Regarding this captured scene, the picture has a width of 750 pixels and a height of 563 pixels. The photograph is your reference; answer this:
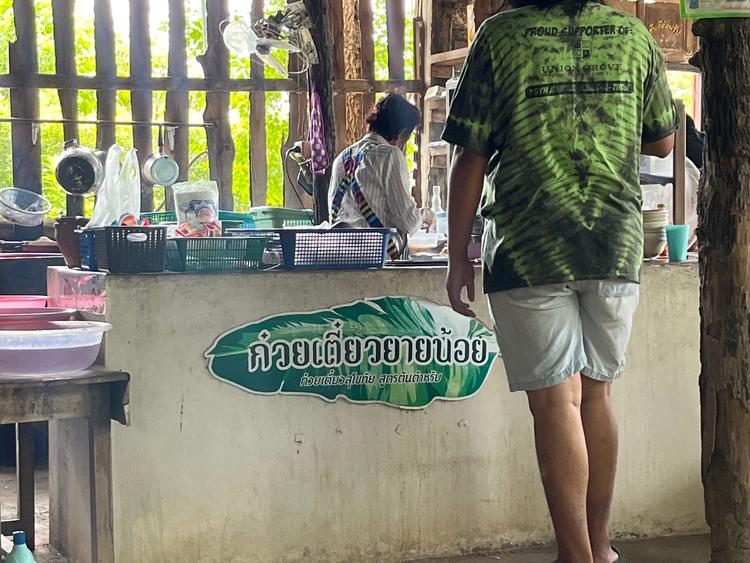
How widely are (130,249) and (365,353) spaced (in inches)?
35.1

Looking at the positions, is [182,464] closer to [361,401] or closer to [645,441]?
[361,401]

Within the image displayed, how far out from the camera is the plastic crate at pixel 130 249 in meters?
3.54

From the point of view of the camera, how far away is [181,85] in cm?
795

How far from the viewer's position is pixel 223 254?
12.2ft

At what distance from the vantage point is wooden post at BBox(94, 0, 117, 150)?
7.79 metres

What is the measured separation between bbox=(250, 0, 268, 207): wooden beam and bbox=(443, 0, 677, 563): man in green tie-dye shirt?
17.1ft

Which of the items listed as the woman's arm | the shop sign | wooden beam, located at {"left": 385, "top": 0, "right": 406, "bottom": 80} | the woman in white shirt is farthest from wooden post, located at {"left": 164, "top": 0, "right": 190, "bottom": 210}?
the shop sign

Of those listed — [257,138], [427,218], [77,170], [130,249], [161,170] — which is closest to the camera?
[130,249]

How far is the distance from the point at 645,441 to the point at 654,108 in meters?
1.55

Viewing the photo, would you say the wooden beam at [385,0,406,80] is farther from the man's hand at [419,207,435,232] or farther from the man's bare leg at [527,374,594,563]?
the man's bare leg at [527,374,594,563]

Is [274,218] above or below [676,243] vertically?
above

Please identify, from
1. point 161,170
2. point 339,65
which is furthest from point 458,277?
point 339,65

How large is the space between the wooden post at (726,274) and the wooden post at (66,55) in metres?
5.35

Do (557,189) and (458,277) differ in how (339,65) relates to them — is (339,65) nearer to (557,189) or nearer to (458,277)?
(458,277)
